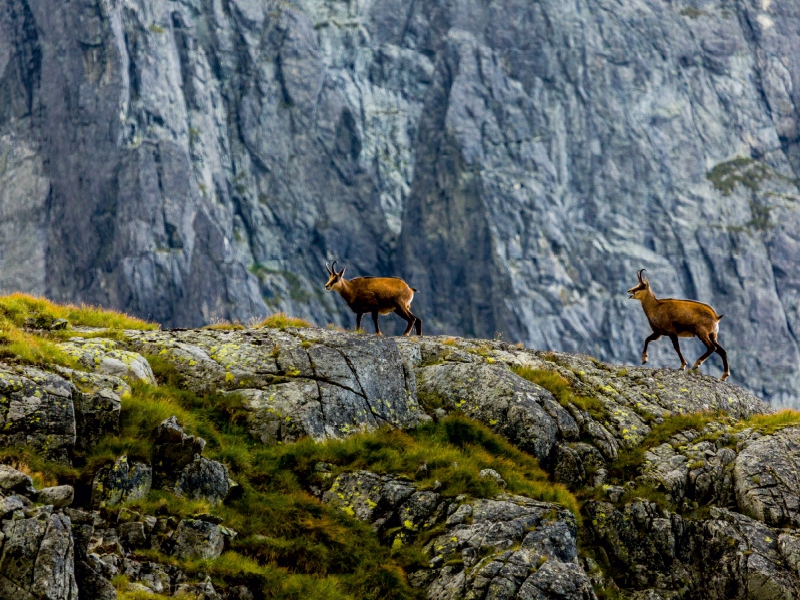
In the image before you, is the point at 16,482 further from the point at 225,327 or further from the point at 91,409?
the point at 225,327

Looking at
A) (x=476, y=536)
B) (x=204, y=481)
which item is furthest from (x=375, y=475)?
(x=204, y=481)

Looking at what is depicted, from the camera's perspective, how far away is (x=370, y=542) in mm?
20016

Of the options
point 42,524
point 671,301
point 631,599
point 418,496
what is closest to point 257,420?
point 418,496

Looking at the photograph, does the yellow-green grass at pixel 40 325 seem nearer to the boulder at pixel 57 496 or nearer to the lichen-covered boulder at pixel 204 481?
the lichen-covered boulder at pixel 204 481

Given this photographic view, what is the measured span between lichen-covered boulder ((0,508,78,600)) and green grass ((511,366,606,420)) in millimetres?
14328

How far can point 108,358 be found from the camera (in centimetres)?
2209

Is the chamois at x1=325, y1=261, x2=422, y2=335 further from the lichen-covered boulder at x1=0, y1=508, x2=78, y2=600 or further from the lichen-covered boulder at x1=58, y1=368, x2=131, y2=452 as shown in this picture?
the lichen-covered boulder at x1=0, y1=508, x2=78, y2=600

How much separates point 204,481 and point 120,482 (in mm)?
1775

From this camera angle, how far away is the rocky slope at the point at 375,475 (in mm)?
17859

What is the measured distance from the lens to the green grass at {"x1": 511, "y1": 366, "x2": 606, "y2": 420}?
85.7 feet

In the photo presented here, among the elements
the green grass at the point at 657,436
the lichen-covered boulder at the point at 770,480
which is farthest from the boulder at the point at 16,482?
the lichen-covered boulder at the point at 770,480

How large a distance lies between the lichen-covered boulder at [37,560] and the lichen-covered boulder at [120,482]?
2.69m

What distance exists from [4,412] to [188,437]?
3.59m

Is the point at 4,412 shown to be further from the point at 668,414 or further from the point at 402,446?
the point at 668,414
